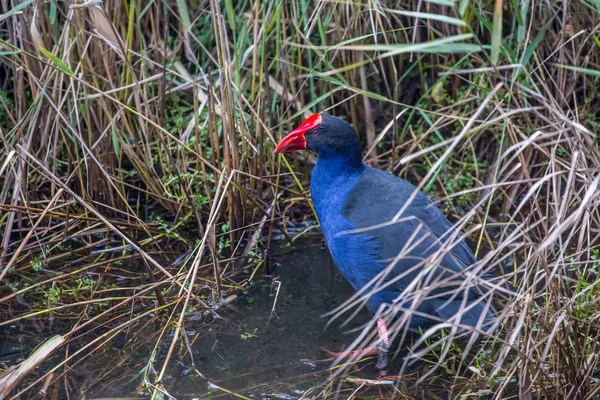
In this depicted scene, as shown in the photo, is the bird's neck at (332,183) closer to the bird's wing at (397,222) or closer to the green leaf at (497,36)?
the bird's wing at (397,222)

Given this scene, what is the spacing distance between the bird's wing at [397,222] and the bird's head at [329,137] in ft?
0.37

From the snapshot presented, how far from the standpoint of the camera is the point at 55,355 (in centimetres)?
235

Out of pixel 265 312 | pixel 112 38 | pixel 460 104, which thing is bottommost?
pixel 265 312

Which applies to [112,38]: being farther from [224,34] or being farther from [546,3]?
[546,3]

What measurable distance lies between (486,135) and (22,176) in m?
1.98

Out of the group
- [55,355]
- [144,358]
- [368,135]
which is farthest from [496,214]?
[55,355]

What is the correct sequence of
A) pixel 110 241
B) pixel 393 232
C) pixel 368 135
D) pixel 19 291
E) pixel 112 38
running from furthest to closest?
pixel 368 135 < pixel 110 241 < pixel 112 38 < pixel 19 291 < pixel 393 232

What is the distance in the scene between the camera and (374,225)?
90.5 inches

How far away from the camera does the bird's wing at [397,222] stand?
7.52ft

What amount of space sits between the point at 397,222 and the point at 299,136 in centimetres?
55

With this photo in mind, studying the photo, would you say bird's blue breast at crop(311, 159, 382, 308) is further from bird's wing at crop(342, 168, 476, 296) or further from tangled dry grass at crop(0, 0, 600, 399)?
tangled dry grass at crop(0, 0, 600, 399)

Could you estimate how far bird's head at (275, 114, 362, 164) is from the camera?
2580mm

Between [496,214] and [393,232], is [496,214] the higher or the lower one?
the lower one

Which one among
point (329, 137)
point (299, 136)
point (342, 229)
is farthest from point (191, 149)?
point (342, 229)
